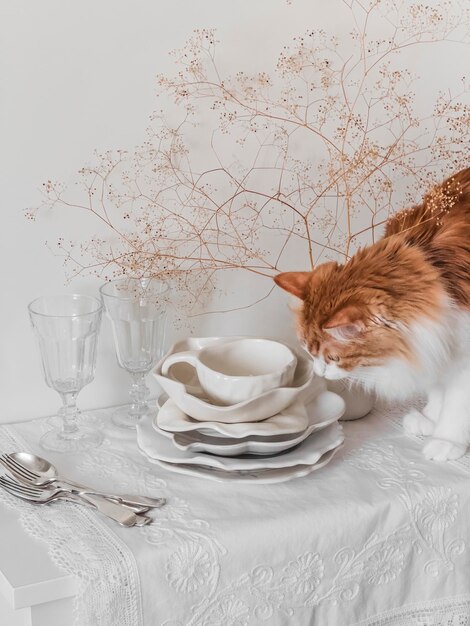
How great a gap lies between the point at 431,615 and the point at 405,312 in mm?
402

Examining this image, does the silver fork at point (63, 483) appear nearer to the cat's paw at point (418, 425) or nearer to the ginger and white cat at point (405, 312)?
the ginger and white cat at point (405, 312)

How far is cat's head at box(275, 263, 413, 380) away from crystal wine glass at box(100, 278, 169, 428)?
220 millimetres

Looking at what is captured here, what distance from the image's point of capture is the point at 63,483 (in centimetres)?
117

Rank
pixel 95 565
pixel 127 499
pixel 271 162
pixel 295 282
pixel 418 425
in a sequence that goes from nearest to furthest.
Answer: pixel 95 565
pixel 127 499
pixel 295 282
pixel 418 425
pixel 271 162

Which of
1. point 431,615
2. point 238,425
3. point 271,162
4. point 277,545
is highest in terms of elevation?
point 271,162

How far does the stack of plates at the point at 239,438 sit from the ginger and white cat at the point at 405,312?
8 cm

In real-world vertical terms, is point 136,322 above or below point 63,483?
above

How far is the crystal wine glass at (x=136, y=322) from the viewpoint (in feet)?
4.46

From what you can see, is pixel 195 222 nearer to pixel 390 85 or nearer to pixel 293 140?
pixel 293 140

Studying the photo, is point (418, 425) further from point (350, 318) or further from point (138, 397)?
point (138, 397)

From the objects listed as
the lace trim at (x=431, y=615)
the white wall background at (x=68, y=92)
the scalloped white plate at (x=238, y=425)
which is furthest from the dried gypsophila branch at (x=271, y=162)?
the lace trim at (x=431, y=615)

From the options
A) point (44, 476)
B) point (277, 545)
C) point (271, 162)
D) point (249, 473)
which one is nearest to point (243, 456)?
point (249, 473)

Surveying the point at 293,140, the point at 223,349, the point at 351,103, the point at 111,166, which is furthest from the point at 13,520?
the point at 351,103

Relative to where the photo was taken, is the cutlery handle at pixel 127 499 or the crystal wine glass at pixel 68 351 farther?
the crystal wine glass at pixel 68 351
